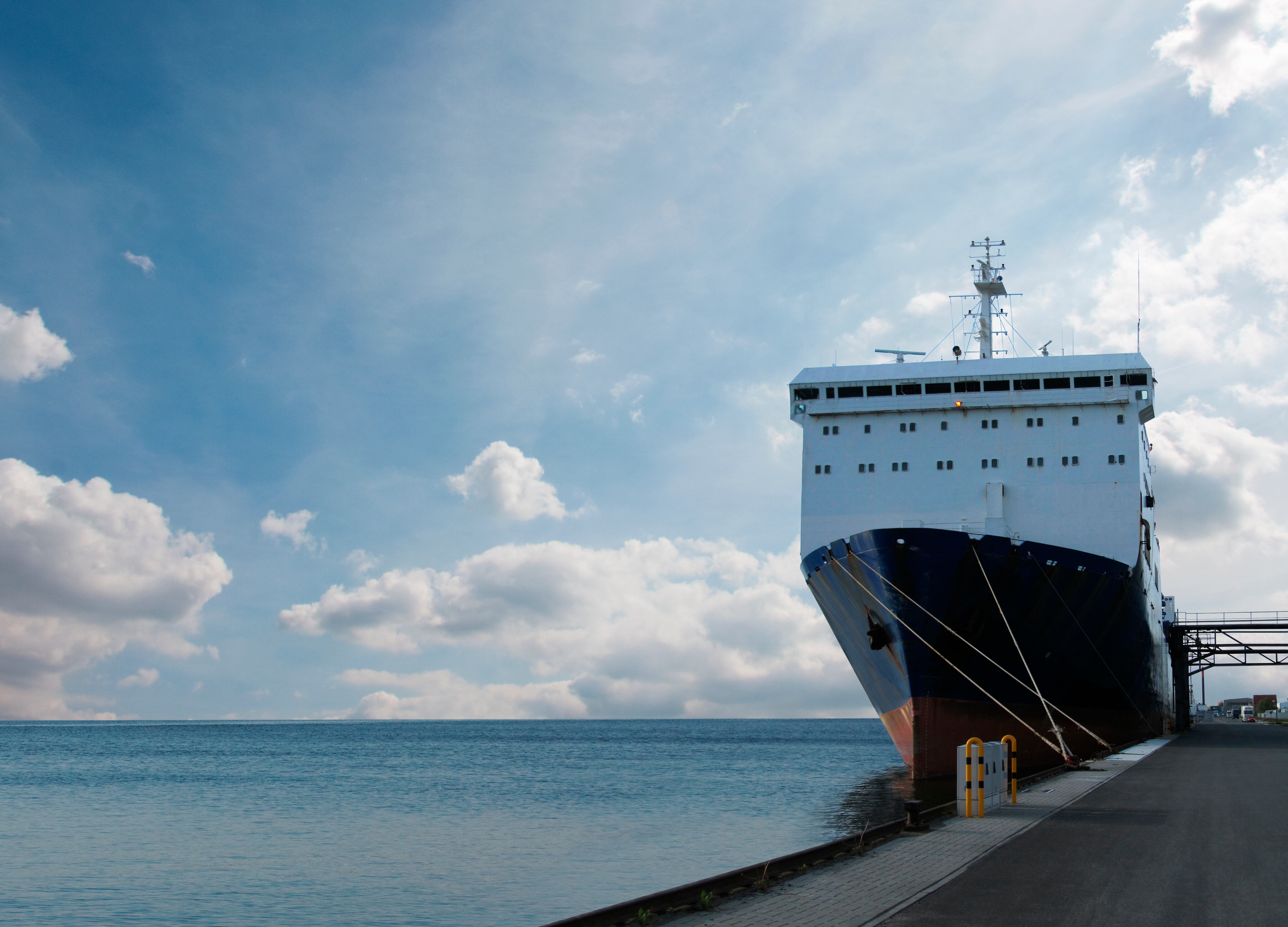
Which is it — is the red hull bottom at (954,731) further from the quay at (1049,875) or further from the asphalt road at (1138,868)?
the quay at (1049,875)

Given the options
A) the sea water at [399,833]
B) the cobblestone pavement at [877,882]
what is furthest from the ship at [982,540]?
the cobblestone pavement at [877,882]

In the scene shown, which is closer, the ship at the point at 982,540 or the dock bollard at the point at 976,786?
the dock bollard at the point at 976,786

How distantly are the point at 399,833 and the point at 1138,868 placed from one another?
1566cm

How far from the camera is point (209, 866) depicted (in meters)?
17.1

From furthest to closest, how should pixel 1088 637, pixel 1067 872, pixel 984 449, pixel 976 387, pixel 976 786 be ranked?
pixel 976 387, pixel 984 449, pixel 1088 637, pixel 976 786, pixel 1067 872

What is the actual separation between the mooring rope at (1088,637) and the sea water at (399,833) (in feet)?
18.7

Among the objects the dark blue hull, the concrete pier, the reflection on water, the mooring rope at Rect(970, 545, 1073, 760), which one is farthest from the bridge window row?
the concrete pier

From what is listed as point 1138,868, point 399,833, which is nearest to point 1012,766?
point 1138,868

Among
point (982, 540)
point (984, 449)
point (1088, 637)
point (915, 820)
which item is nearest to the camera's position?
point (915, 820)

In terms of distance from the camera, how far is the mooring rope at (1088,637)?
2128 centimetres

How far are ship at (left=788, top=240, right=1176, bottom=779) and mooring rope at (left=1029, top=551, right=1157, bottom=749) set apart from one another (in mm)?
73

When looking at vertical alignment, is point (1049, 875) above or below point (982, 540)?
below

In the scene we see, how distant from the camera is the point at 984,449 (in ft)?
86.6

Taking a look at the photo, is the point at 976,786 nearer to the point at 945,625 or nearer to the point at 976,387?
the point at 945,625
